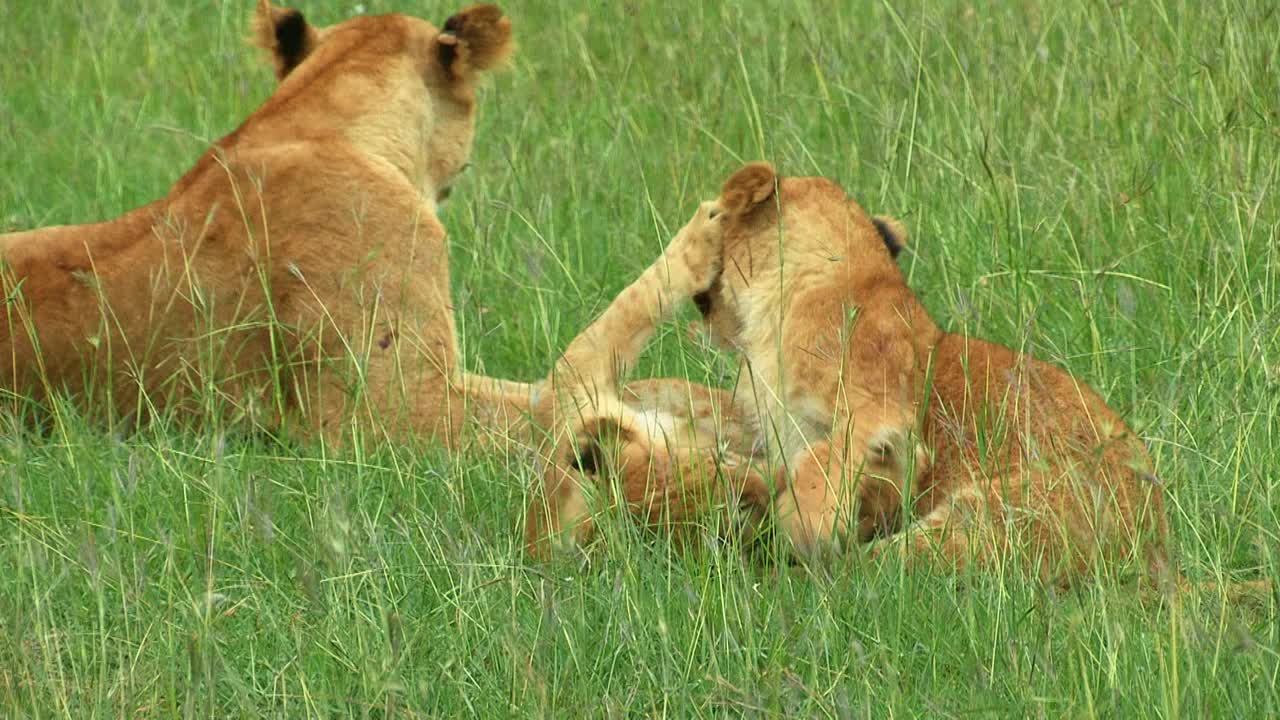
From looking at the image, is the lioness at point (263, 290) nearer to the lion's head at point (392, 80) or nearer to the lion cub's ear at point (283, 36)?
the lion's head at point (392, 80)

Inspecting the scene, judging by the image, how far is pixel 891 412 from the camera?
11.3ft

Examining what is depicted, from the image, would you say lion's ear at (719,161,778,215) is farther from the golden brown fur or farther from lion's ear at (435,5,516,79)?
lion's ear at (435,5,516,79)

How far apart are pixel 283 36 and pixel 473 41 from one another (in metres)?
0.49

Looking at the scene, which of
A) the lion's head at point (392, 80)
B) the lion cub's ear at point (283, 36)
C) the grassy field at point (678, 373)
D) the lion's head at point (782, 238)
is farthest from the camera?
the lion cub's ear at point (283, 36)

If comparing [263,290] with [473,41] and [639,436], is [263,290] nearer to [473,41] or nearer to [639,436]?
[473,41]

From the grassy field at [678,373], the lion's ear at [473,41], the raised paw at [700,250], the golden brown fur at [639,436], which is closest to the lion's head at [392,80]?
the lion's ear at [473,41]

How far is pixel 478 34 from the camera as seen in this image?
15.4 ft

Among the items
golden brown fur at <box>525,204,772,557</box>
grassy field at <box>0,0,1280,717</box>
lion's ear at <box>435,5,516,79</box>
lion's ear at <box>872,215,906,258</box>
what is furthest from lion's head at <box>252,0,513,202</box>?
lion's ear at <box>872,215,906,258</box>

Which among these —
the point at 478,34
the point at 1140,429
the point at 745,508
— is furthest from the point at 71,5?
the point at 1140,429

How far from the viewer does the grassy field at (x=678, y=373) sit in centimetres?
263

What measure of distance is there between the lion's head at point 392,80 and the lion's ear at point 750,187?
3.35ft

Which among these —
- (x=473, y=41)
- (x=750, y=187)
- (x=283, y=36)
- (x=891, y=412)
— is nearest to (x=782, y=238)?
(x=750, y=187)

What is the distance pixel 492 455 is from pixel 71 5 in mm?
5241

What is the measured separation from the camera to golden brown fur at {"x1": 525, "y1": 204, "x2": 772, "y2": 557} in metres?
3.20
